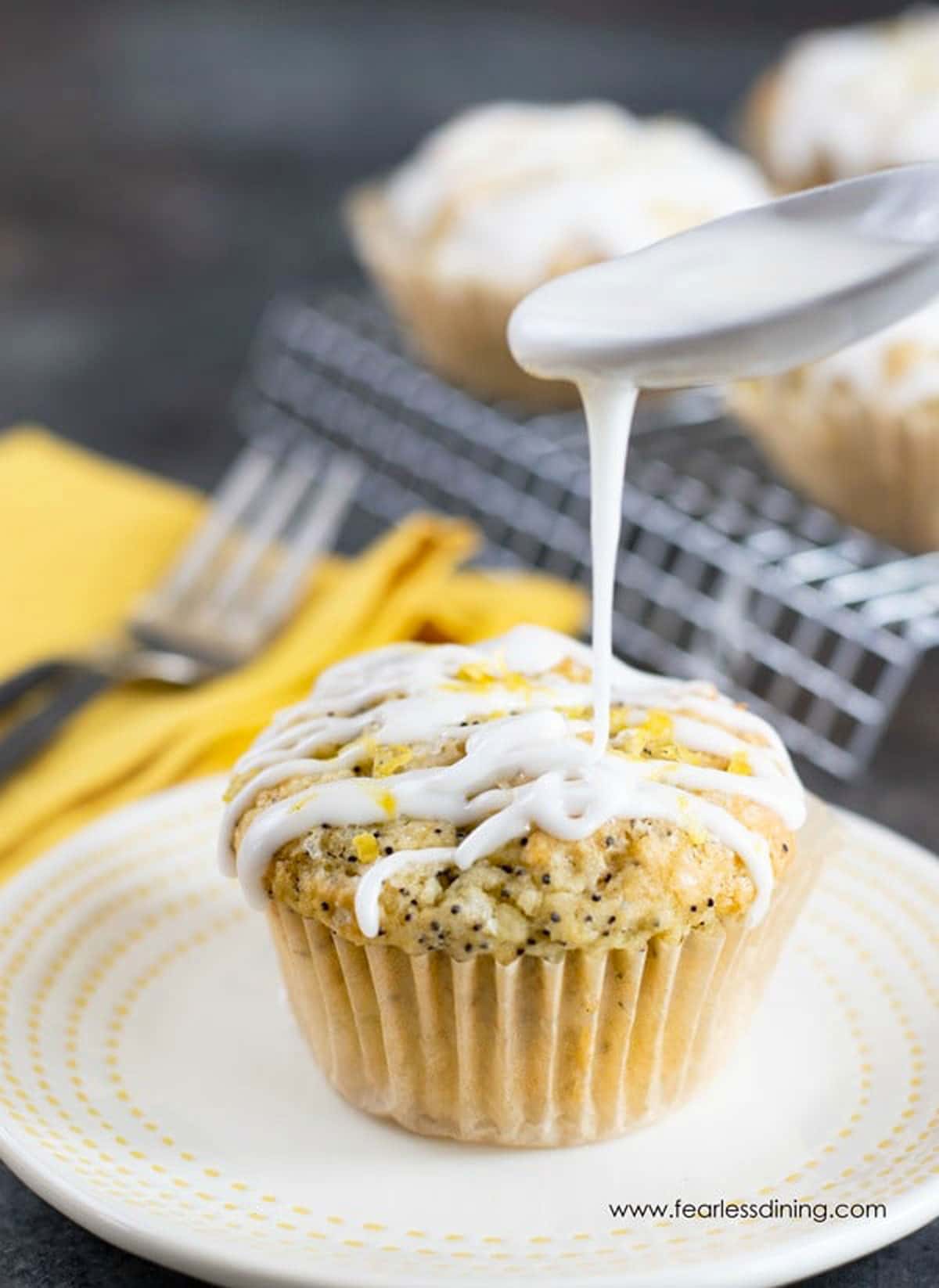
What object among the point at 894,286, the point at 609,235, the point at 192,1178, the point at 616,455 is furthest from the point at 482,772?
the point at 609,235

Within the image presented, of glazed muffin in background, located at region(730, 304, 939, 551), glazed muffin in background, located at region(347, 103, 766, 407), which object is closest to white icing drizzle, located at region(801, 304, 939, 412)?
glazed muffin in background, located at region(730, 304, 939, 551)

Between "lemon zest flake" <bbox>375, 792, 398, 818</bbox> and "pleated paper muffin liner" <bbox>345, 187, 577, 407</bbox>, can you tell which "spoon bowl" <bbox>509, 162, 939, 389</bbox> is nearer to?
"lemon zest flake" <bbox>375, 792, 398, 818</bbox>

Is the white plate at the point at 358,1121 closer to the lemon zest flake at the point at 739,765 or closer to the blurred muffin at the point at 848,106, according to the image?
the lemon zest flake at the point at 739,765

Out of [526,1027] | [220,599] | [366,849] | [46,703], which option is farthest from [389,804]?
[220,599]

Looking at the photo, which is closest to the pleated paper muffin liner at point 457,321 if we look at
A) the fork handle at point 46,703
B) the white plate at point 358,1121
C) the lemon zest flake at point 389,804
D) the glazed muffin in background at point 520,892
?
the fork handle at point 46,703

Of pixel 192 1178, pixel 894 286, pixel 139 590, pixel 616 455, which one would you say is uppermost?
pixel 894 286

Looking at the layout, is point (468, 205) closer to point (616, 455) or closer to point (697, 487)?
point (697, 487)
